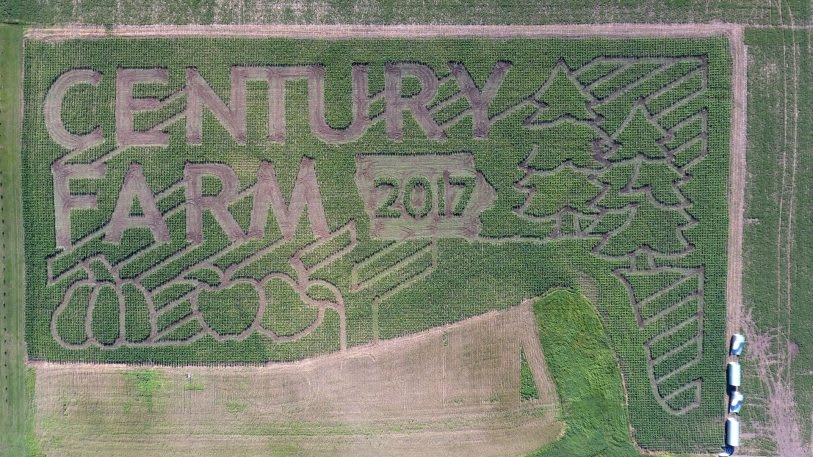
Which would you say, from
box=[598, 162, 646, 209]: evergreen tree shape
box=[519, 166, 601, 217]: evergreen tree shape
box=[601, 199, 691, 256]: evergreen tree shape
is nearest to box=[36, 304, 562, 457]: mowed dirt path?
box=[519, 166, 601, 217]: evergreen tree shape

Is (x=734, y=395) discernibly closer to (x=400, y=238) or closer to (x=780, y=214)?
→ (x=780, y=214)

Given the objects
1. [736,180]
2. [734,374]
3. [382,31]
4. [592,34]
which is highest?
[382,31]

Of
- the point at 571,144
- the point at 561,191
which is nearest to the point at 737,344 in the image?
the point at 561,191

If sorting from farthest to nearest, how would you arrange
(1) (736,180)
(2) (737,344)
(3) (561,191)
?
1. (3) (561,191)
2. (1) (736,180)
3. (2) (737,344)

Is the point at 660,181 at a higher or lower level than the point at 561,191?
higher

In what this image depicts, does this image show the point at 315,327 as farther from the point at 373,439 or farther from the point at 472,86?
the point at 472,86

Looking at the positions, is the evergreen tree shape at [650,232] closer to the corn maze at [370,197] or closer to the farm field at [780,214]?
the corn maze at [370,197]

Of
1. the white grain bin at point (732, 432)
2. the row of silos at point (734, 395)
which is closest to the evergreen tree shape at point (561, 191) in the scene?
the row of silos at point (734, 395)
